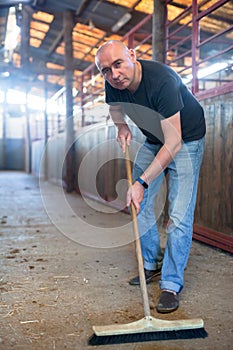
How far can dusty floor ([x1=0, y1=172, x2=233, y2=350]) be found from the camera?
1.62 metres

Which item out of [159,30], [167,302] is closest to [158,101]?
[167,302]

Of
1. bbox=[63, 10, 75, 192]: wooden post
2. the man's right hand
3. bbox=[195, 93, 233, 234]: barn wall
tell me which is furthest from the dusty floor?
bbox=[63, 10, 75, 192]: wooden post

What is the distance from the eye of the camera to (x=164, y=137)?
1858 millimetres

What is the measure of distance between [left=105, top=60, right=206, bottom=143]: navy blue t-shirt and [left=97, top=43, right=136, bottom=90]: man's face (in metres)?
0.10

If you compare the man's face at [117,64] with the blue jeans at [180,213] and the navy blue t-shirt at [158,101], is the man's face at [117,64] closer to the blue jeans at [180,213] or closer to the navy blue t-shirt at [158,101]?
the navy blue t-shirt at [158,101]

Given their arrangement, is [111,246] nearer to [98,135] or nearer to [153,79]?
[153,79]

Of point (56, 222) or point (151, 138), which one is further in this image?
point (56, 222)

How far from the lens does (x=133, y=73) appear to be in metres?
1.90

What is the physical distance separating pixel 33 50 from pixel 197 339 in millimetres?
12528

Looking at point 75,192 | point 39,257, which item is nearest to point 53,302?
point 39,257

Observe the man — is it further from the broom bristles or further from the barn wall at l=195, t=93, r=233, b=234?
the barn wall at l=195, t=93, r=233, b=234

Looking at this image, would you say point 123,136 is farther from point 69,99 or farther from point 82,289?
point 69,99

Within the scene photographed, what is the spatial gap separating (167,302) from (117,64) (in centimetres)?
111

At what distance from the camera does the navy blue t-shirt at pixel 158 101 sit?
1.81 meters
